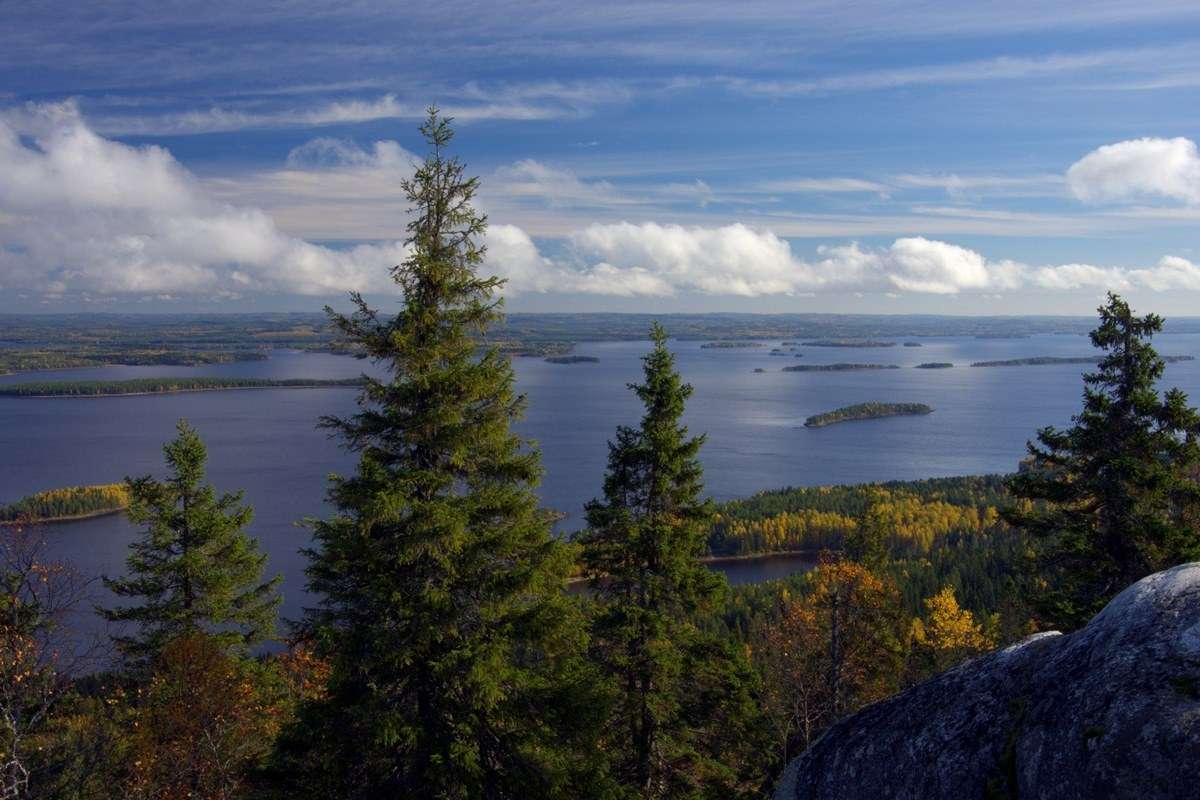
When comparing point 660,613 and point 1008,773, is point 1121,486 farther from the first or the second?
point 1008,773

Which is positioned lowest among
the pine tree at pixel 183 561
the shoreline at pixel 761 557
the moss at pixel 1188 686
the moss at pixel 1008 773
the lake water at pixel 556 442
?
the shoreline at pixel 761 557

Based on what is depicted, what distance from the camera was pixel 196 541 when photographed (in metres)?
16.8

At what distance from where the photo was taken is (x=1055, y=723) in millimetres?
4375

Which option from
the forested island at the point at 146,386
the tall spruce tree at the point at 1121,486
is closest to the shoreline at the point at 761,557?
the tall spruce tree at the point at 1121,486

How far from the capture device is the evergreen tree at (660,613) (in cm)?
1237

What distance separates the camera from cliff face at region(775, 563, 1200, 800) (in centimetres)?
393

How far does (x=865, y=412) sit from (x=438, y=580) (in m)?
145

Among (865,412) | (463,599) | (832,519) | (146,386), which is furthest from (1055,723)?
(146,386)

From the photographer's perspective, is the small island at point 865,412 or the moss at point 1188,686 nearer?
the moss at point 1188,686

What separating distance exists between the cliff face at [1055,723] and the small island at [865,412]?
131m

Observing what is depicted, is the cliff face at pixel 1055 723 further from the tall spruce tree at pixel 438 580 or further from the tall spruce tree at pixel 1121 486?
the tall spruce tree at pixel 1121 486

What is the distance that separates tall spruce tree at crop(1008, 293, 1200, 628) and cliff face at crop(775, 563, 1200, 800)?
8052 millimetres

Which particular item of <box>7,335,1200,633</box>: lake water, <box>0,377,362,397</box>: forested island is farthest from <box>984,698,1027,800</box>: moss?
<box>0,377,362,397</box>: forested island

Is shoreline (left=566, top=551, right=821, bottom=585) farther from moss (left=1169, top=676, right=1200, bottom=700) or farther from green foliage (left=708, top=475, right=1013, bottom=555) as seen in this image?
moss (left=1169, top=676, right=1200, bottom=700)
